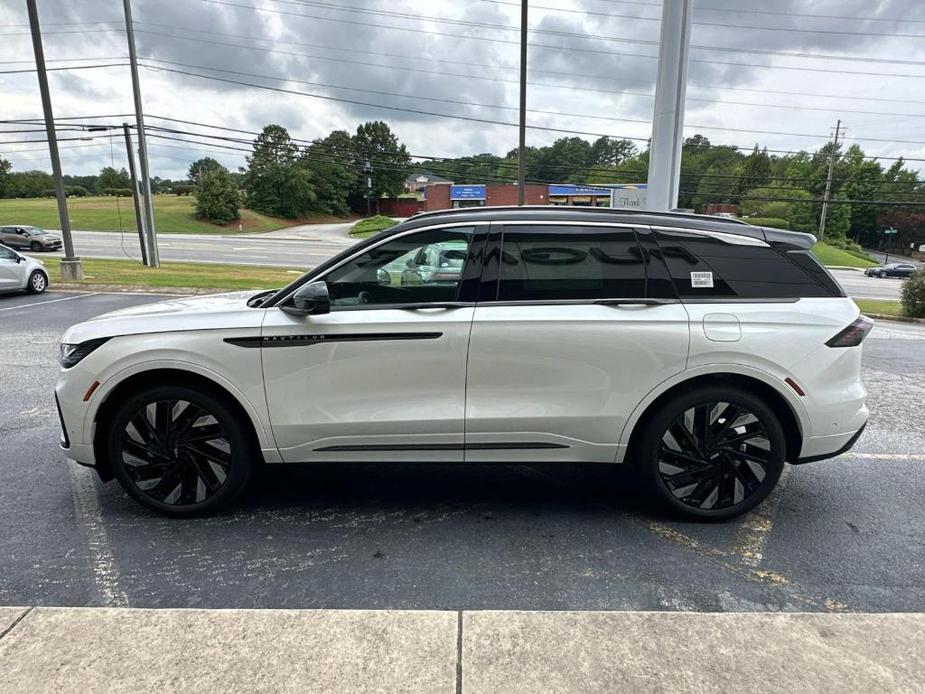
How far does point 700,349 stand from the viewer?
10.3ft

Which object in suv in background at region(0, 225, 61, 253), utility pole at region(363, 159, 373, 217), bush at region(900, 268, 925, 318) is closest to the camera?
bush at region(900, 268, 925, 318)

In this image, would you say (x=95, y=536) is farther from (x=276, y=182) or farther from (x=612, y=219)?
(x=276, y=182)

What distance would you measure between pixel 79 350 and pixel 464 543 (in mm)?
2419

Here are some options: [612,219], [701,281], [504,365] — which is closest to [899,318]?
[701,281]

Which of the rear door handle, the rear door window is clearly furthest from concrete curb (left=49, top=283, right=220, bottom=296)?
the rear door handle

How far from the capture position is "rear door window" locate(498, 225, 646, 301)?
3230mm

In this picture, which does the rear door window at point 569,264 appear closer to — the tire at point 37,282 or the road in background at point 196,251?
the tire at point 37,282

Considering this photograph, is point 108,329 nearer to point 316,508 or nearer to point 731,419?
point 316,508

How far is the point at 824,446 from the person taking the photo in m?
3.29

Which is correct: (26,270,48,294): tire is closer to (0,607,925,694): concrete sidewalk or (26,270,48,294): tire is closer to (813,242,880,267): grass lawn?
(0,607,925,694): concrete sidewalk

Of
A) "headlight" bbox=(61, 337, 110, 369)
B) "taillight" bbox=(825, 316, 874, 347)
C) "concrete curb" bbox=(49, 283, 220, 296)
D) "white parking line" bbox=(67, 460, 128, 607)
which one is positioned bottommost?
"concrete curb" bbox=(49, 283, 220, 296)

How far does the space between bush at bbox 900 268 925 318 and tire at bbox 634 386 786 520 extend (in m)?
18.3

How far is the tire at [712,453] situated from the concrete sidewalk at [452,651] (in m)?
0.88

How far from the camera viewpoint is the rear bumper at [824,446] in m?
3.28
